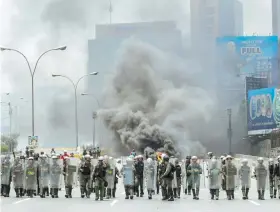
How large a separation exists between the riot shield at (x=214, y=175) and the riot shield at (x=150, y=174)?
7.65 ft

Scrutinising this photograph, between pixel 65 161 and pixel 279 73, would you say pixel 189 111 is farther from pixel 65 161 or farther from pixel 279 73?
pixel 65 161

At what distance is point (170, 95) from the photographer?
84.1 meters

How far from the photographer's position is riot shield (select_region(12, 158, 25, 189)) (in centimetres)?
2723

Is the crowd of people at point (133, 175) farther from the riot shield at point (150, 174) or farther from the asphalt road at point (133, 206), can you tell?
the asphalt road at point (133, 206)

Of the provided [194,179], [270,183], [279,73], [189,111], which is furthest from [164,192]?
[279,73]

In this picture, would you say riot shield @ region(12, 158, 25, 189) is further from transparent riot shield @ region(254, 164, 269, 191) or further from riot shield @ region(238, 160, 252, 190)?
transparent riot shield @ region(254, 164, 269, 191)

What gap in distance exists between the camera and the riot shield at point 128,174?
2608cm

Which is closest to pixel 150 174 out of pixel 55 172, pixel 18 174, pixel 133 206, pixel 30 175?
pixel 55 172

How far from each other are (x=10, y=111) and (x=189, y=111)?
23.0 meters

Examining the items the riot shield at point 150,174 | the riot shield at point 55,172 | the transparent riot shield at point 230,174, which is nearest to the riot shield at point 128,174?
the riot shield at point 150,174

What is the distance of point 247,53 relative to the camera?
113375 millimetres

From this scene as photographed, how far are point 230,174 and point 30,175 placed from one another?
8118 mm

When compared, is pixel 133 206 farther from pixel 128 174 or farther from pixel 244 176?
pixel 244 176

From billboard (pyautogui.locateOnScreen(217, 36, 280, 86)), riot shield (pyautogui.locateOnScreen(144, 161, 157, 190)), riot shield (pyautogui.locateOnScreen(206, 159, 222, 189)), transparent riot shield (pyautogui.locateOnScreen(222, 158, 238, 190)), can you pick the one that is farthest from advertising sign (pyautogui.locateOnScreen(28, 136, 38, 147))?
billboard (pyautogui.locateOnScreen(217, 36, 280, 86))
